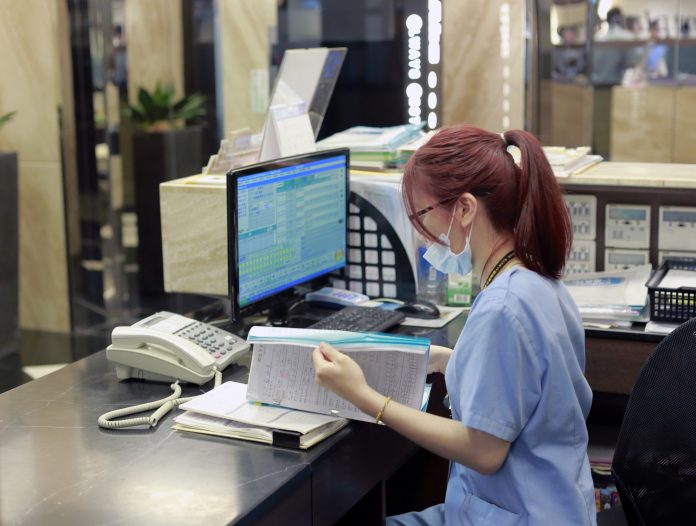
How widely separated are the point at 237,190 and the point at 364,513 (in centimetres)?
81

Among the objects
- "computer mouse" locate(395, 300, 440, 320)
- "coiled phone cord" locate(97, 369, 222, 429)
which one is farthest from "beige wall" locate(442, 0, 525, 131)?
"coiled phone cord" locate(97, 369, 222, 429)

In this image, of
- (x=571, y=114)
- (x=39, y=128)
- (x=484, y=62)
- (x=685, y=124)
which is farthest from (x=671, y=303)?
(x=39, y=128)

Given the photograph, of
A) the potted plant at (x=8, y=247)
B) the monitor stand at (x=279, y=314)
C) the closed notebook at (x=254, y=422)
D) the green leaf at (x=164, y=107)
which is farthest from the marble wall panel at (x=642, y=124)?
Answer: the closed notebook at (x=254, y=422)

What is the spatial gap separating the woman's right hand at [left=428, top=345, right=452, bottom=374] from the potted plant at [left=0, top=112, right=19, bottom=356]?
3041mm

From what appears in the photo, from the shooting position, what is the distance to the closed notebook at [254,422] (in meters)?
1.79

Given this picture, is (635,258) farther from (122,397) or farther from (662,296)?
(122,397)

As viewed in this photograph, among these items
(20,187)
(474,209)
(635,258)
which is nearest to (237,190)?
(474,209)

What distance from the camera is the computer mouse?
267 cm

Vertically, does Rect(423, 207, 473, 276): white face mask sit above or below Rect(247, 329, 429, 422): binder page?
above

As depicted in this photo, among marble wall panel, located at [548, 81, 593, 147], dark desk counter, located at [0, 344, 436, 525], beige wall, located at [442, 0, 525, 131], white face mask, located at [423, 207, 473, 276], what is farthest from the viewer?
marble wall panel, located at [548, 81, 593, 147]

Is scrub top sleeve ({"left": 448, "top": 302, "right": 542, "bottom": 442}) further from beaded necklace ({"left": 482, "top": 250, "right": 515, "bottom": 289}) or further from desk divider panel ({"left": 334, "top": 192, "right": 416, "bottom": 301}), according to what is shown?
desk divider panel ({"left": 334, "top": 192, "right": 416, "bottom": 301})

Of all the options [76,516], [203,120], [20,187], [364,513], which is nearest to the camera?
[76,516]

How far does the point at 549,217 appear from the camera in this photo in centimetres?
171

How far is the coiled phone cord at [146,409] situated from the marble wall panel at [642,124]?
3938 millimetres
